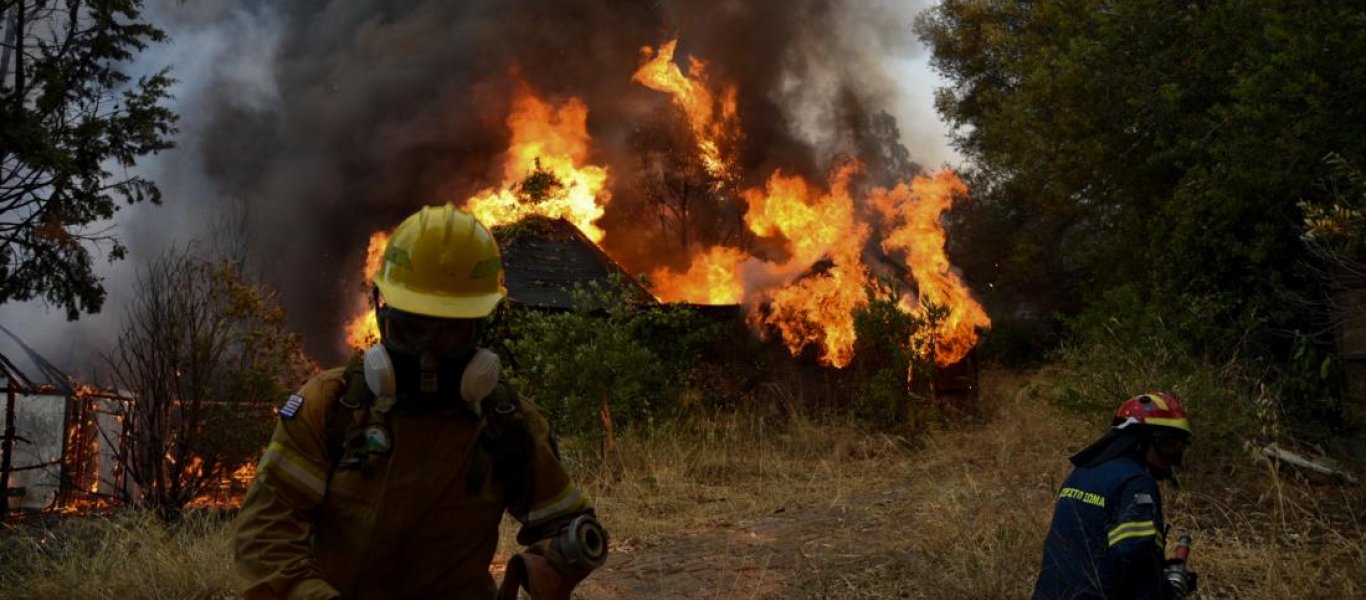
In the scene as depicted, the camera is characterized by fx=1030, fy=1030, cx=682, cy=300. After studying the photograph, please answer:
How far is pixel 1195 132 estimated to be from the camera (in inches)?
440

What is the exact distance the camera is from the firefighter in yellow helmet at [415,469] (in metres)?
2.24

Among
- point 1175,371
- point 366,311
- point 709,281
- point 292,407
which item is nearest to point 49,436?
point 366,311

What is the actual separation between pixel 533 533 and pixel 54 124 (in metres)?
14.6

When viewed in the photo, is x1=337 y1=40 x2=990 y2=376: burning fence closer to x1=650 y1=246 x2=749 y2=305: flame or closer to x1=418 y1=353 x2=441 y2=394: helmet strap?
x1=650 y1=246 x2=749 y2=305: flame

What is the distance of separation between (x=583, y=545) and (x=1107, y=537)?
2.40 metres

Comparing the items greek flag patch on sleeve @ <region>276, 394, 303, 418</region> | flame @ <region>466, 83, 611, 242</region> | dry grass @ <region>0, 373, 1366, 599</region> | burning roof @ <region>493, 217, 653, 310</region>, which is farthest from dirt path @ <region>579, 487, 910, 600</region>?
flame @ <region>466, 83, 611, 242</region>

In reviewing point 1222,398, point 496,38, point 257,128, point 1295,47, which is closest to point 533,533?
point 1222,398

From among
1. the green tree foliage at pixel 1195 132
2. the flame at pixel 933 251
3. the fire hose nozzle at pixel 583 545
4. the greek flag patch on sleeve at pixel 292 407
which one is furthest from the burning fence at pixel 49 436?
the green tree foliage at pixel 1195 132

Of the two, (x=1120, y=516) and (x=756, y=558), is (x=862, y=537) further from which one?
(x=1120, y=516)

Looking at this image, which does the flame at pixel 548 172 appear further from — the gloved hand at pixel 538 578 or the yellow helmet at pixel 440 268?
the gloved hand at pixel 538 578

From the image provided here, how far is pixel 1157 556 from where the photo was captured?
3.73 meters

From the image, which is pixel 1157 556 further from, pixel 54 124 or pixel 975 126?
pixel 975 126

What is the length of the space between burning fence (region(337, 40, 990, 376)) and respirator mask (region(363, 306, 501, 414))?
1206 centimetres

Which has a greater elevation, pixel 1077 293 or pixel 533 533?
pixel 1077 293
